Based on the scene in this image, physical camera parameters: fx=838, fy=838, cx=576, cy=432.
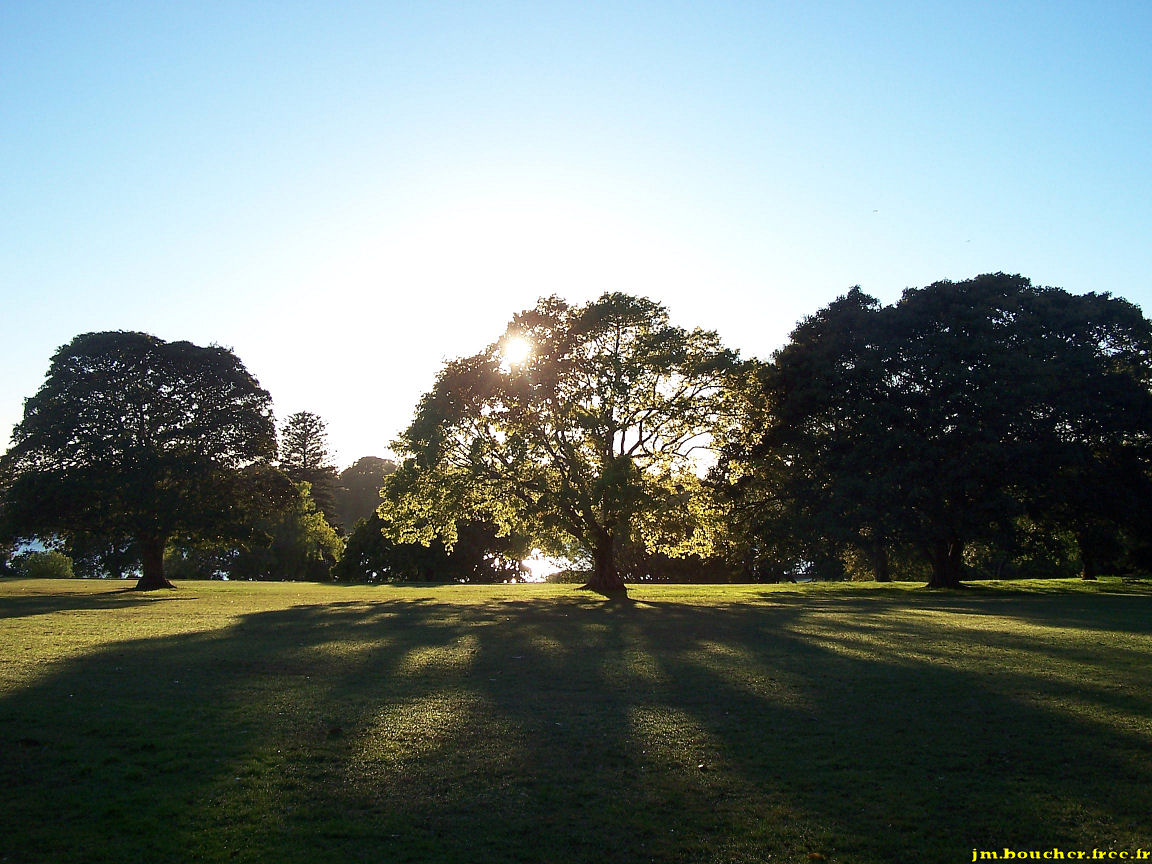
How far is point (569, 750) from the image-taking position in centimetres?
898

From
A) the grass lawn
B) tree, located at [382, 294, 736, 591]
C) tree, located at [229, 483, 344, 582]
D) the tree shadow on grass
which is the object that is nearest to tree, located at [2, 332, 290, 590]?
the tree shadow on grass

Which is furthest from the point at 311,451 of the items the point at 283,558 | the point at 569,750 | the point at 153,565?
→ the point at 569,750

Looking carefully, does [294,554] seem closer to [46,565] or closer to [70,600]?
[46,565]

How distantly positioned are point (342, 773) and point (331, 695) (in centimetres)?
395

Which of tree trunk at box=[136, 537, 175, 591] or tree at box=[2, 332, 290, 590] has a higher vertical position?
tree at box=[2, 332, 290, 590]

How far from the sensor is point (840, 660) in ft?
50.5

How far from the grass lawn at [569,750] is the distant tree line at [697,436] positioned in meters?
19.5

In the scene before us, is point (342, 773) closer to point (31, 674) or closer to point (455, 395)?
point (31, 674)

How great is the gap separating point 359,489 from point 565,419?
105m

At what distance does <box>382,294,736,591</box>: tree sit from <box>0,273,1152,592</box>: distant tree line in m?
0.11

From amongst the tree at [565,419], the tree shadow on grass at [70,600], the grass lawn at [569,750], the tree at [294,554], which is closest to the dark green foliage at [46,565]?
the tree at [294,554]

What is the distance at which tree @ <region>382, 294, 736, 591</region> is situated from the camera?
119 ft

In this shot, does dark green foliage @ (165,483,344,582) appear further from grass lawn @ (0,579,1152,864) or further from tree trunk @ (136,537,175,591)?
grass lawn @ (0,579,1152,864)

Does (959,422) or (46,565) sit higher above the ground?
(959,422)
